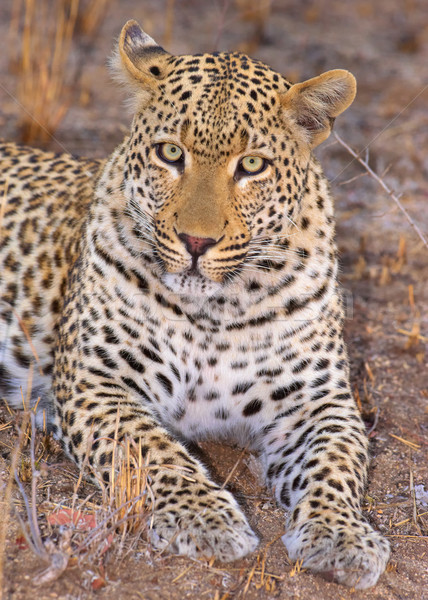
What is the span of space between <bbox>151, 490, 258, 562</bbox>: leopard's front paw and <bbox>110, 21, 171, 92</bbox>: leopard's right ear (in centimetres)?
206

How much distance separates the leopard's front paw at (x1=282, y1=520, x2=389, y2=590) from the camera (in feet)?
11.6

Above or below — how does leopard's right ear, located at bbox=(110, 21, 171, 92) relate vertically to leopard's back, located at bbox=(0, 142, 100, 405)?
above

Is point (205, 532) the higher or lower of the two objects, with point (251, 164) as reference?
lower

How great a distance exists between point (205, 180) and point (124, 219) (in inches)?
26.1

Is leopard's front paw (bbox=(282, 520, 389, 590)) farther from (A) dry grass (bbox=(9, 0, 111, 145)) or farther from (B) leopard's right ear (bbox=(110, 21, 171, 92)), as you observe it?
(A) dry grass (bbox=(9, 0, 111, 145))

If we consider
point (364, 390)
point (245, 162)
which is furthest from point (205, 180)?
point (364, 390)

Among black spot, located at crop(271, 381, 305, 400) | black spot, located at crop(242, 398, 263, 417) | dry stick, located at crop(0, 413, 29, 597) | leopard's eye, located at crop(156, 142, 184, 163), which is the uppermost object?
leopard's eye, located at crop(156, 142, 184, 163)

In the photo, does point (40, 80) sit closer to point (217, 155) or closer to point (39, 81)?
point (39, 81)

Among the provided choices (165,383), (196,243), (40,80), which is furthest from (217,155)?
(40,80)

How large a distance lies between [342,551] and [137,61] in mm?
2622

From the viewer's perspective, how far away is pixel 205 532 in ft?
11.7

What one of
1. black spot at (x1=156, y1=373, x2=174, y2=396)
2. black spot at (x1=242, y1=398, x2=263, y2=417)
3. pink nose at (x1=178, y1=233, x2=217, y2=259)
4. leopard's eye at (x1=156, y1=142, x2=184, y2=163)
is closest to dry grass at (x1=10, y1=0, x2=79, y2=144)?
leopard's eye at (x1=156, y1=142, x2=184, y2=163)

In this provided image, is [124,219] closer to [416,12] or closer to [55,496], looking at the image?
[55,496]

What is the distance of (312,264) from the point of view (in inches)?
172
